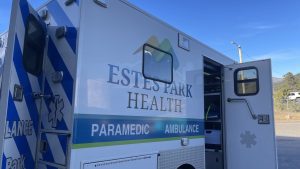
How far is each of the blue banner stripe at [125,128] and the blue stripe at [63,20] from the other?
67 centimetres

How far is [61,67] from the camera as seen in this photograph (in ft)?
9.02

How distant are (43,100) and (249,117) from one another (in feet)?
11.0

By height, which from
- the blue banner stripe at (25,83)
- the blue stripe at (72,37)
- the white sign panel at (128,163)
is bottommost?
the white sign panel at (128,163)

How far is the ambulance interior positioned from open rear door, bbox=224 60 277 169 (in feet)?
0.80

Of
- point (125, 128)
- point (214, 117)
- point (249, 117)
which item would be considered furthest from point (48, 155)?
point (214, 117)

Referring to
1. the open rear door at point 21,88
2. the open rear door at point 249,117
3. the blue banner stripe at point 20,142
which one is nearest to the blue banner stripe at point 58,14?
the open rear door at point 21,88

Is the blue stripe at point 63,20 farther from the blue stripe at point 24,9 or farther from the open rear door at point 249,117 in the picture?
the open rear door at point 249,117

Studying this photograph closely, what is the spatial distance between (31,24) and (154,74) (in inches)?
55.5

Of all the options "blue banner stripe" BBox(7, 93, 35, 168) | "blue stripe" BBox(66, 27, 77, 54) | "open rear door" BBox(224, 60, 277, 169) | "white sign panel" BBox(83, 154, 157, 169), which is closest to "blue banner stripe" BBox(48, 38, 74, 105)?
"blue stripe" BBox(66, 27, 77, 54)

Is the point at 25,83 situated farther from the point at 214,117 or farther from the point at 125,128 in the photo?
the point at 214,117

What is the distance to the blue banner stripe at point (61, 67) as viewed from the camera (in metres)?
2.58

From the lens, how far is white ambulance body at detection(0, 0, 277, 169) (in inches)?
99.3

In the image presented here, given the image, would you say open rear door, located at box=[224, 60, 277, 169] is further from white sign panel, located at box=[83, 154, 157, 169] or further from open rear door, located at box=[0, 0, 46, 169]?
open rear door, located at box=[0, 0, 46, 169]

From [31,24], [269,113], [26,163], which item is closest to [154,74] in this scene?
[31,24]
